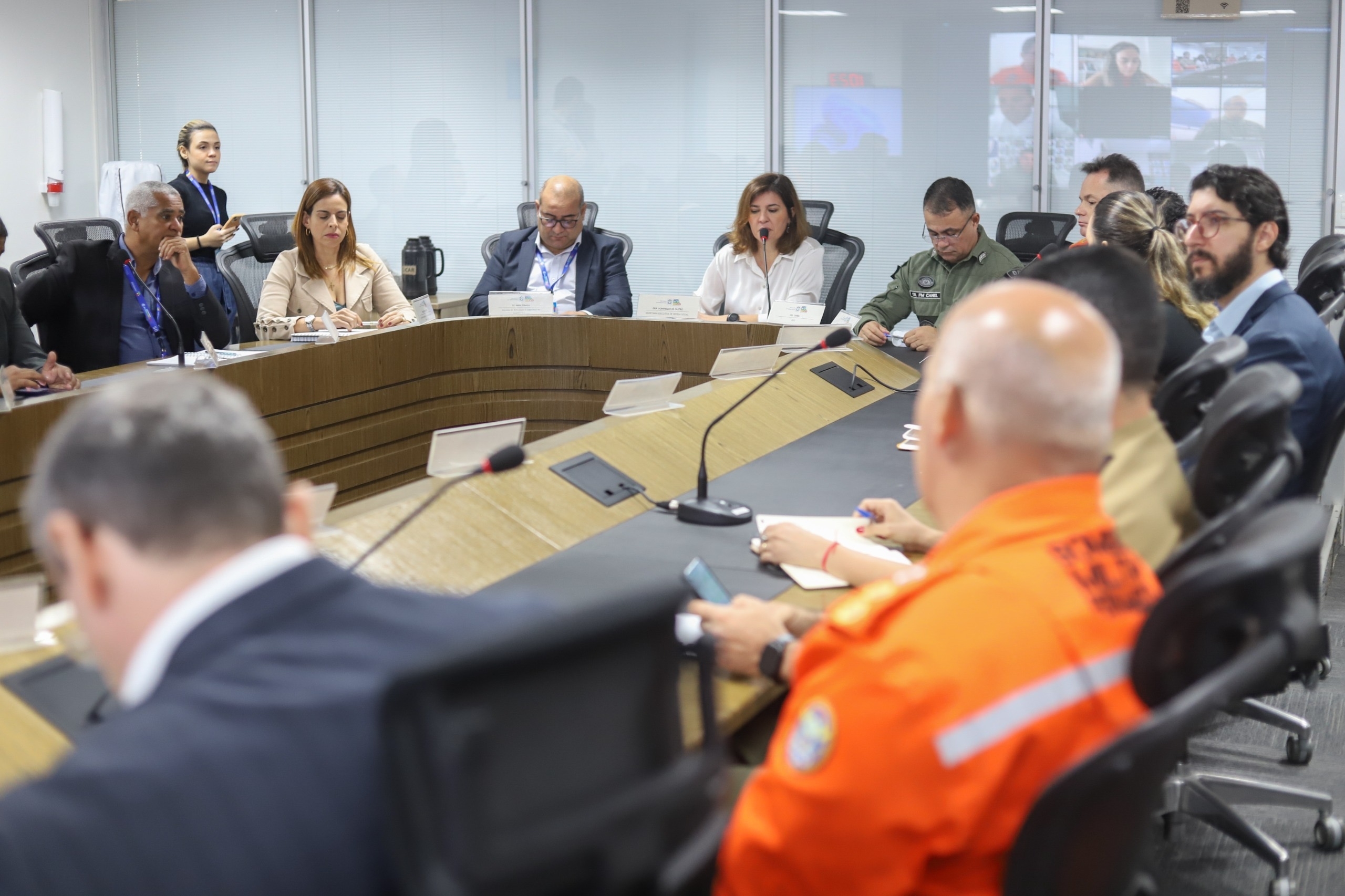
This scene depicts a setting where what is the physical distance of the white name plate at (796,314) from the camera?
451 cm

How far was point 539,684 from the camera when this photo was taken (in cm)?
71

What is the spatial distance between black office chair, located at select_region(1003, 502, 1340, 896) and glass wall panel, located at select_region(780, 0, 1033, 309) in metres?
5.68

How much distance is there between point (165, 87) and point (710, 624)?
22.5 feet

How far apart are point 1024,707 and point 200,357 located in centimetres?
319

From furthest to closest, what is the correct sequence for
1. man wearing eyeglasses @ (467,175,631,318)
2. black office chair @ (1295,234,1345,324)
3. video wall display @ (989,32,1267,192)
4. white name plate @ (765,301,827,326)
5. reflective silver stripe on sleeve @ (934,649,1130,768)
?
video wall display @ (989,32,1267,192) < man wearing eyeglasses @ (467,175,631,318) < white name plate @ (765,301,827,326) < black office chair @ (1295,234,1345,324) < reflective silver stripe on sleeve @ (934,649,1130,768)

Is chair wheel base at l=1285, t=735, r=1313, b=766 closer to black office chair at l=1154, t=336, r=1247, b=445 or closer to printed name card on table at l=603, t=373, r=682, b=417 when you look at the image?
black office chair at l=1154, t=336, r=1247, b=445

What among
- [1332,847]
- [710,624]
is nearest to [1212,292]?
[1332,847]

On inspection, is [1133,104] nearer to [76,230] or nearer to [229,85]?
[229,85]

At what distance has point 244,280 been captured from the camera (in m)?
4.86

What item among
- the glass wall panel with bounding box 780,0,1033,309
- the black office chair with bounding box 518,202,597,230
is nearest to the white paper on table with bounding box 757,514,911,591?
the black office chair with bounding box 518,202,597,230

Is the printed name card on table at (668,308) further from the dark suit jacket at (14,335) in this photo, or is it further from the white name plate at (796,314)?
the dark suit jacket at (14,335)

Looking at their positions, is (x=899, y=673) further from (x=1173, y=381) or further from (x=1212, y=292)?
(x=1212, y=292)

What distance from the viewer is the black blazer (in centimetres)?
382

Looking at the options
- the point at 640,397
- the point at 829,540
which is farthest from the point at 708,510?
the point at 640,397
